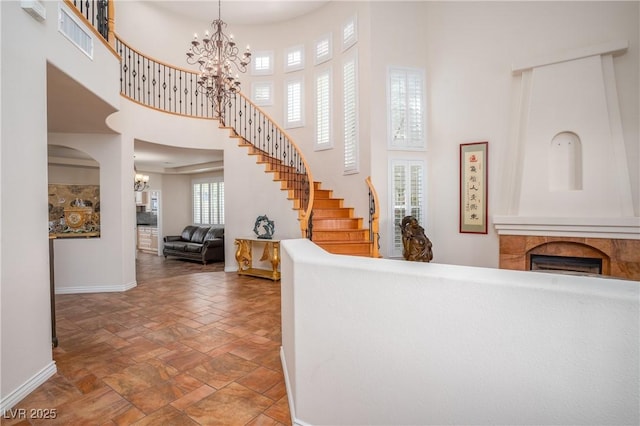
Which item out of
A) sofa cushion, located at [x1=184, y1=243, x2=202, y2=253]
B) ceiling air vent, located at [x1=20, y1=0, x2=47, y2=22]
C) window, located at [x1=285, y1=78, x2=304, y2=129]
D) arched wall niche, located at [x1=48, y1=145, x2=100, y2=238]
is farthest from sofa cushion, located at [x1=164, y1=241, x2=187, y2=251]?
ceiling air vent, located at [x1=20, y1=0, x2=47, y2=22]

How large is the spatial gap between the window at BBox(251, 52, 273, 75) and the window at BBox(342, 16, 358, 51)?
7.13ft

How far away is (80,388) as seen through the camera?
2232mm

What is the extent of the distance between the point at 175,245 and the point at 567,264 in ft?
27.5

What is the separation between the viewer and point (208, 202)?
9398 mm

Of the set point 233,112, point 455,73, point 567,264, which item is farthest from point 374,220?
point 233,112

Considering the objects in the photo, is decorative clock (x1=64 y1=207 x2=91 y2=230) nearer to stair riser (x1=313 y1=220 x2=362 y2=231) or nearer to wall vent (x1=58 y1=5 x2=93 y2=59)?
wall vent (x1=58 y1=5 x2=93 y2=59)

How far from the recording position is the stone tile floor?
1966mm

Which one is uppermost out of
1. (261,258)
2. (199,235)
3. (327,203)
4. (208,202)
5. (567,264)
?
(208,202)

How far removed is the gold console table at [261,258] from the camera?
5.58 metres

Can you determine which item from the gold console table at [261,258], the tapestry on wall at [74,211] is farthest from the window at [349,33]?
the tapestry on wall at [74,211]

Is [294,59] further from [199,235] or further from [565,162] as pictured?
[565,162]

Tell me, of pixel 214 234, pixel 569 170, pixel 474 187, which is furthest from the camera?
pixel 214 234

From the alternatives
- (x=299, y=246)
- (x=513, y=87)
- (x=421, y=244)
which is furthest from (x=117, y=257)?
(x=513, y=87)

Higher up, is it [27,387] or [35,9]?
[35,9]
